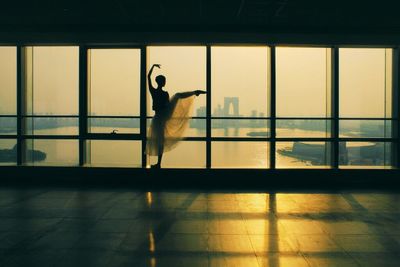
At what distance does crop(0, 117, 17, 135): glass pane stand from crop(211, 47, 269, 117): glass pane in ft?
13.1

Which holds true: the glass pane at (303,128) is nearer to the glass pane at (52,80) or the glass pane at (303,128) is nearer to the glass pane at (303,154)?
the glass pane at (303,154)

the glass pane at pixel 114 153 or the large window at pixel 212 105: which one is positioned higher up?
the large window at pixel 212 105

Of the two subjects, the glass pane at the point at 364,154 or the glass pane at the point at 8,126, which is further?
the glass pane at the point at 8,126

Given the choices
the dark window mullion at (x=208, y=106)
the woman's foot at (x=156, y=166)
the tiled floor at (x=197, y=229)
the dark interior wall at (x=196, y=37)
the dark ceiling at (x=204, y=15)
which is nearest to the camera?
the tiled floor at (x=197, y=229)

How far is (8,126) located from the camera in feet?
28.3

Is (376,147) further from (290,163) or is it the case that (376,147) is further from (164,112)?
(164,112)

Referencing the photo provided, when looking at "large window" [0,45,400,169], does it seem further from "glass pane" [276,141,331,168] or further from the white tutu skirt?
the white tutu skirt

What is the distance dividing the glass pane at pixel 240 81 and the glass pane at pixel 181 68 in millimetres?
239

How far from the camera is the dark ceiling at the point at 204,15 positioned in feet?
19.2

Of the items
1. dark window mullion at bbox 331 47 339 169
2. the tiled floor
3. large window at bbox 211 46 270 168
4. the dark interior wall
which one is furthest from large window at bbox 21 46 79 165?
dark window mullion at bbox 331 47 339 169

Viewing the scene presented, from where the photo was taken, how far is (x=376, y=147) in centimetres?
852

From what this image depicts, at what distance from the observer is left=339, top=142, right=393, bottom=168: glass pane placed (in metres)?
8.50

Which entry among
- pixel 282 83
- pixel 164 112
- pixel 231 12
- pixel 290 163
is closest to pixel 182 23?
pixel 231 12

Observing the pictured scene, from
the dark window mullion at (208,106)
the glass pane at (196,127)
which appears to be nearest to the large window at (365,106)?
the dark window mullion at (208,106)
